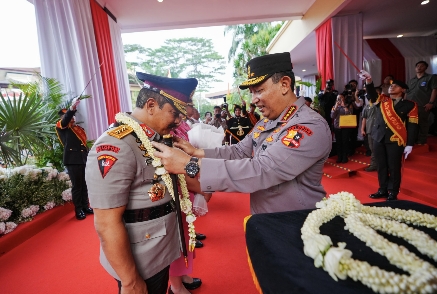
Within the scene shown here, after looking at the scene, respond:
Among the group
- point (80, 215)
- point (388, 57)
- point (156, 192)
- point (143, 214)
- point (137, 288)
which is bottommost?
point (80, 215)

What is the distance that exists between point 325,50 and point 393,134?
166 inches

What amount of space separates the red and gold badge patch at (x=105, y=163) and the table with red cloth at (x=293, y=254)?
754mm

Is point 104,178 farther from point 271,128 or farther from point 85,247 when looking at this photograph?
point 85,247

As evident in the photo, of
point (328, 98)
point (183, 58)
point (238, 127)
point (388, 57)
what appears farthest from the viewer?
point (183, 58)

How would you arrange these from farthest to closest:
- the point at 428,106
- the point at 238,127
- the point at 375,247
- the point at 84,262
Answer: the point at 238,127, the point at 428,106, the point at 84,262, the point at 375,247

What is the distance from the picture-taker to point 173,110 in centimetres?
149

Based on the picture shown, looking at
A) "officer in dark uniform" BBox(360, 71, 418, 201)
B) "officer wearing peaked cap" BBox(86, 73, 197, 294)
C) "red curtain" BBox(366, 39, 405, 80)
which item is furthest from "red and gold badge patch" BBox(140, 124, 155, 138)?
"red curtain" BBox(366, 39, 405, 80)

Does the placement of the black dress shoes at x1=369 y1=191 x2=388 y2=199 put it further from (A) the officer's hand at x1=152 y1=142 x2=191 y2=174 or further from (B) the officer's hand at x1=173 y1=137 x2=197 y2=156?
(A) the officer's hand at x1=152 y1=142 x2=191 y2=174

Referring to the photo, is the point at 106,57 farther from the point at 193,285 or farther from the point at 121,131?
the point at 193,285

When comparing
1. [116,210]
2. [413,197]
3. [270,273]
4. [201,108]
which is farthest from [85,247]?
[201,108]

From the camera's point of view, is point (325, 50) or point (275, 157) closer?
point (275, 157)

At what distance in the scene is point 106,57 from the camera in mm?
6070

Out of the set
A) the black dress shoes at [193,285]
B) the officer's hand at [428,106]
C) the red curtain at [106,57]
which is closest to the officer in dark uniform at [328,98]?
the officer's hand at [428,106]

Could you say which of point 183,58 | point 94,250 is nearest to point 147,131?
point 94,250
